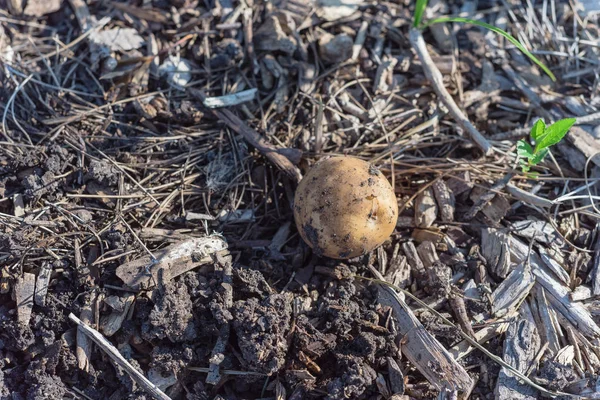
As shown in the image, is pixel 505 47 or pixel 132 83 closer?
pixel 132 83

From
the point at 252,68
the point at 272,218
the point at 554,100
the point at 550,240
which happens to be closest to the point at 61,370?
the point at 272,218

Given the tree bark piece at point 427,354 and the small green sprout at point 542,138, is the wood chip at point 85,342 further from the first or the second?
the small green sprout at point 542,138

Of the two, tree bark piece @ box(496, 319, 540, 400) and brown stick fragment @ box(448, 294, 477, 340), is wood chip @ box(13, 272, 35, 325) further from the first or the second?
tree bark piece @ box(496, 319, 540, 400)

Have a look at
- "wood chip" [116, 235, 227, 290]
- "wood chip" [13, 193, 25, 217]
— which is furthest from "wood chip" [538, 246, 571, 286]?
"wood chip" [13, 193, 25, 217]

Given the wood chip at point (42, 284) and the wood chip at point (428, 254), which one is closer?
the wood chip at point (42, 284)

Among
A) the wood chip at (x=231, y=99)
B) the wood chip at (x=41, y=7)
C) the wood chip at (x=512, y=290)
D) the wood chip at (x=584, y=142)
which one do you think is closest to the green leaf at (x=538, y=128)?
the wood chip at (x=584, y=142)

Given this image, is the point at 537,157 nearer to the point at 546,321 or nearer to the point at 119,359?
the point at 546,321

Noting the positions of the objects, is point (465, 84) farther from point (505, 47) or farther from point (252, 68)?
point (252, 68)

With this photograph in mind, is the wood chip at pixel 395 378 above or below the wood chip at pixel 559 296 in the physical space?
below
